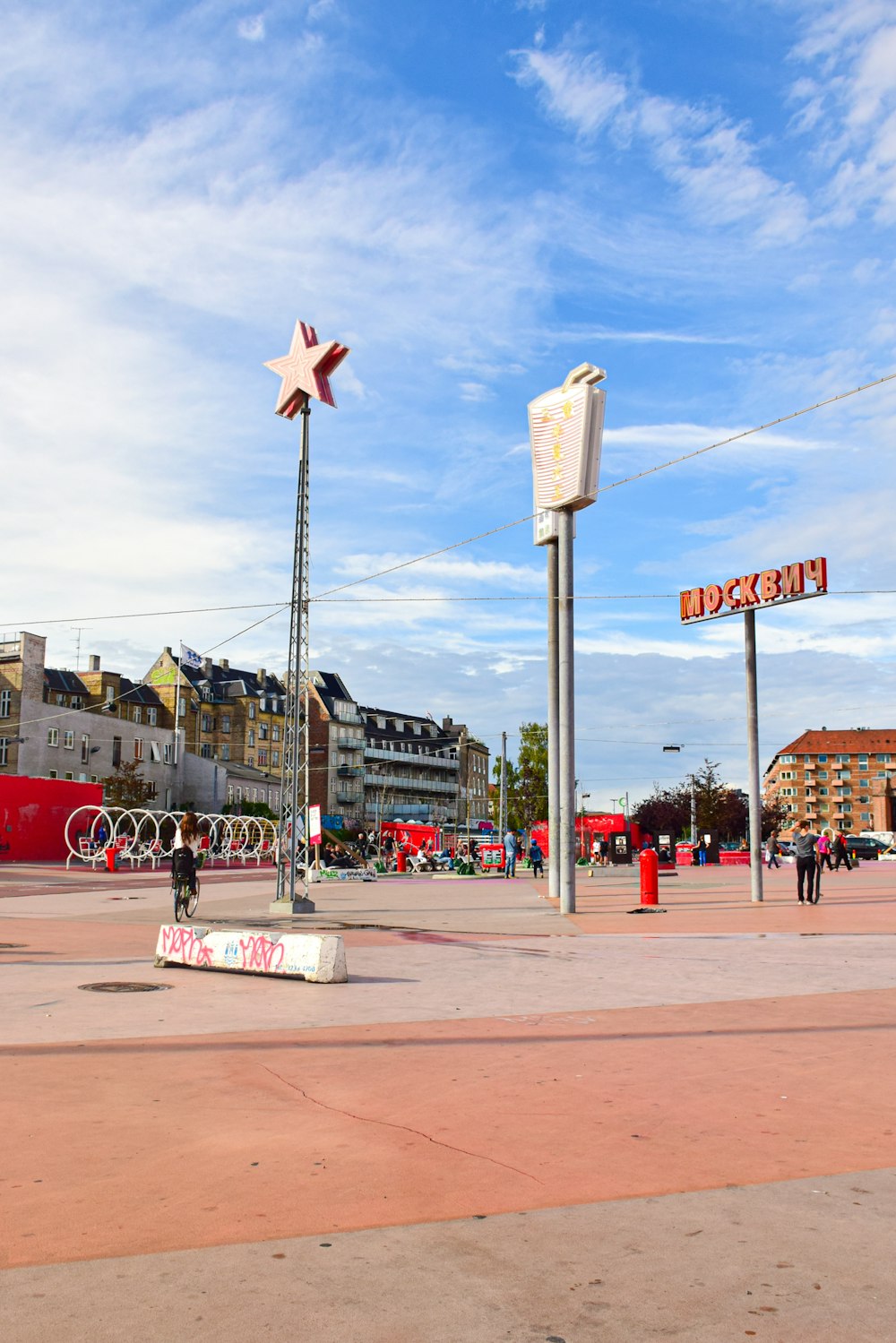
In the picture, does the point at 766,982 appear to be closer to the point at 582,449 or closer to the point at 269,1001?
the point at 269,1001

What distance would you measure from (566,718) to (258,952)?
522 inches

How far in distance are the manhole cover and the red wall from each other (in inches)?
1520

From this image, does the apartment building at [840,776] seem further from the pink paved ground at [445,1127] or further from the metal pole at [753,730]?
the pink paved ground at [445,1127]

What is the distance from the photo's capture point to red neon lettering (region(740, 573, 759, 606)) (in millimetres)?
31297

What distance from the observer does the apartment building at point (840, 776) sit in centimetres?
18962

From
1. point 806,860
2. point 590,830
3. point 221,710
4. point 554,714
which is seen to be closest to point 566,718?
point 554,714

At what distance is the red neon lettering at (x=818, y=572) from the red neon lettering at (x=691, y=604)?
11.7ft

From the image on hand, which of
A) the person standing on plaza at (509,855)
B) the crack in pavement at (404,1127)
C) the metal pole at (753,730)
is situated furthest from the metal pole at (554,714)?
the crack in pavement at (404,1127)

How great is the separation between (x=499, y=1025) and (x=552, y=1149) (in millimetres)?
3832

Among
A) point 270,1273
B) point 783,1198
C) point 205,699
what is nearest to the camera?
point 270,1273

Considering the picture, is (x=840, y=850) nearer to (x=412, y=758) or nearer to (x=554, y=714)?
(x=554, y=714)

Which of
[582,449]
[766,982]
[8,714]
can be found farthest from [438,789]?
[766,982]

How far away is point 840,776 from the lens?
192 metres

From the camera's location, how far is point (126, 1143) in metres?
5.89
